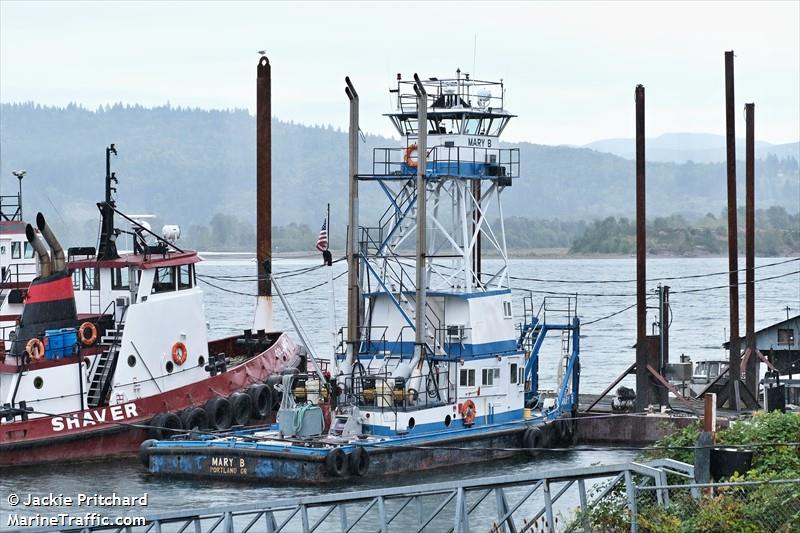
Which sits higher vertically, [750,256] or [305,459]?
[750,256]

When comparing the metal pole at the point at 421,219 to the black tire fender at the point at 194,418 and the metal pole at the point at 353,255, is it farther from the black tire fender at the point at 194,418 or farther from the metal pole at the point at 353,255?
the black tire fender at the point at 194,418

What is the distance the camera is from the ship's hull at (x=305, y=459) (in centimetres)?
2848

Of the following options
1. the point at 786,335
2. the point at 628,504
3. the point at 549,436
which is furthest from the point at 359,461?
the point at 786,335

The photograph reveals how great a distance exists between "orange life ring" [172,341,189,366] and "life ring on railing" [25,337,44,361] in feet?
11.8

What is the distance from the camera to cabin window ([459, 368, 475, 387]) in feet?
104

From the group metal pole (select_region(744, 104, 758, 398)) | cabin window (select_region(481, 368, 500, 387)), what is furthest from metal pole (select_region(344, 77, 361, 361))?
metal pole (select_region(744, 104, 758, 398))

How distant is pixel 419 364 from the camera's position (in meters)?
31.1

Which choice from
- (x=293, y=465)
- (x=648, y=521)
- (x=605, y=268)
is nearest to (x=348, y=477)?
(x=293, y=465)

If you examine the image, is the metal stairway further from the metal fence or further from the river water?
the metal fence

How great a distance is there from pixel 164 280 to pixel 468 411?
7444 millimetres

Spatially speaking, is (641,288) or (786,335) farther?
(786,335)

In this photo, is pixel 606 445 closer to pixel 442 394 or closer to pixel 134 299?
pixel 442 394

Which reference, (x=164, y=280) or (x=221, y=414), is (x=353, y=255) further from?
(x=164, y=280)

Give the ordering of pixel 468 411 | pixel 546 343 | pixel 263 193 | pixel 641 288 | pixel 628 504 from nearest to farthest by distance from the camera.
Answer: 1. pixel 628 504
2. pixel 468 411
3. pixel 641 288
4. pixel 263 193
5. pixel 546 343
